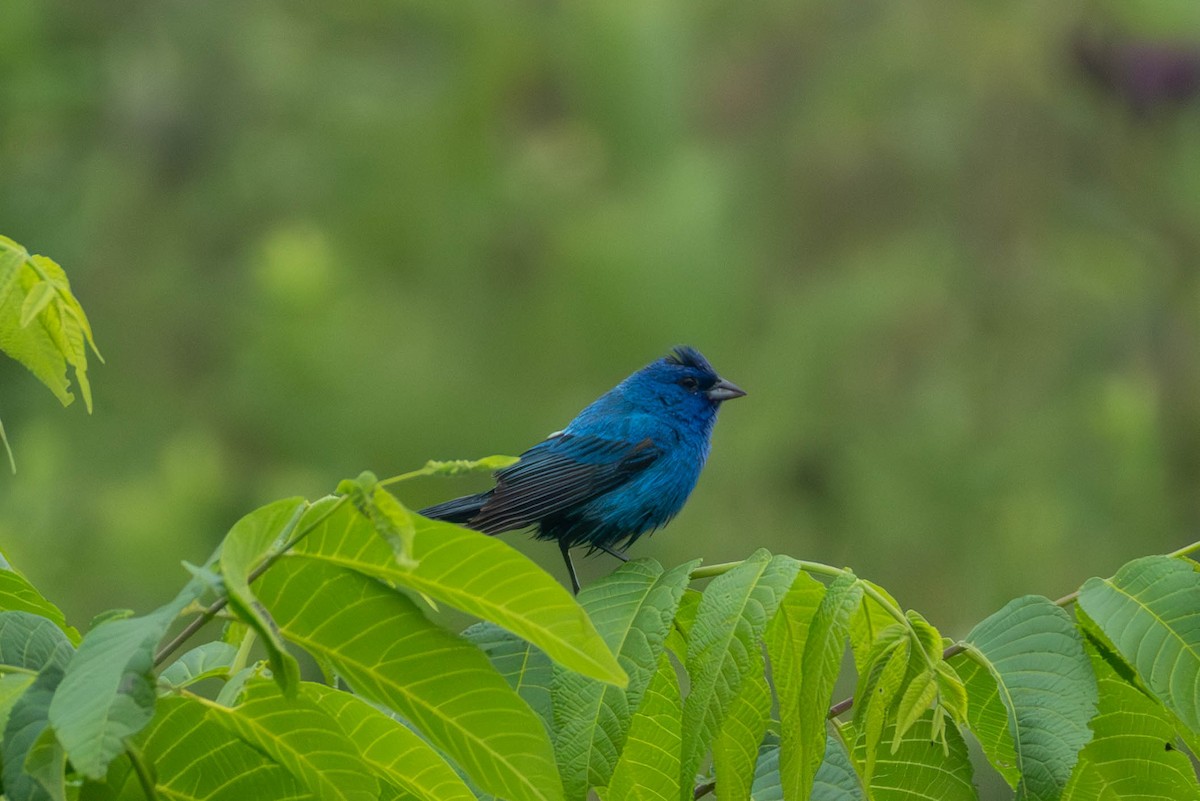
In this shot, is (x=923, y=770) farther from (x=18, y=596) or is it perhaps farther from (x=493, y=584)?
(x=18, y=596)

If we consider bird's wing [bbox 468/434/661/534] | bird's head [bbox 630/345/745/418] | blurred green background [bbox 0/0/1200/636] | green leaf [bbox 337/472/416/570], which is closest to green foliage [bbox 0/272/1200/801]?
green leaf [bbox 337/472/416/570]

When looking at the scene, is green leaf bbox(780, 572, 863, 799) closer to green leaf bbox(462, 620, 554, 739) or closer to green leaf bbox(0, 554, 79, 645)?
green leaf bbox(462, 620, 554, 739)

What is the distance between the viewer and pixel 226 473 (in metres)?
5.93

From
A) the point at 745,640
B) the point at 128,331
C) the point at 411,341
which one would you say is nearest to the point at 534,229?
the point at 411,341

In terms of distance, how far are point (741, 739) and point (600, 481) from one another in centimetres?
105

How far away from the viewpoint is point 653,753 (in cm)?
114

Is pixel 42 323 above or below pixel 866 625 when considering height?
above

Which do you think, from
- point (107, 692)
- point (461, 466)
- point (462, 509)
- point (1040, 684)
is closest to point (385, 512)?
point (461, 466)

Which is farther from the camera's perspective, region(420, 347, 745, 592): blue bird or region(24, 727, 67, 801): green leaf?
region(420, 347, 745, 592): blue bird

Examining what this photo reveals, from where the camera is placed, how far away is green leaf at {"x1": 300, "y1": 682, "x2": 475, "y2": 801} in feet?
3.07

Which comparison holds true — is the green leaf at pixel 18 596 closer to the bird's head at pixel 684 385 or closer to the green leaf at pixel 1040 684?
the green leaf at pixel 1040 684

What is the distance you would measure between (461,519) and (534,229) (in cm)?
517

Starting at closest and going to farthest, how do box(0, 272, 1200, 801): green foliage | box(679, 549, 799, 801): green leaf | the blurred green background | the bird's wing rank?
1. box(0, 272, 1200, 801): green foliage
2. box(679, 549, 799, 801): green leaf
3. the bird's wing
4. the blurred green background

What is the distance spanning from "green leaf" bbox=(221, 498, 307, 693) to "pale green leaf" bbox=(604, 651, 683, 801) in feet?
1.35
